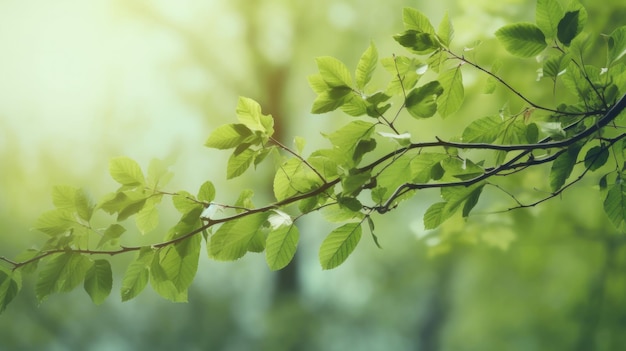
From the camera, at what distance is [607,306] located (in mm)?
2926

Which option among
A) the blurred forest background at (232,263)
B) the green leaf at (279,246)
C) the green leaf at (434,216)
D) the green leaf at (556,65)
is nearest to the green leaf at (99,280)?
the green leaf at (279,246)

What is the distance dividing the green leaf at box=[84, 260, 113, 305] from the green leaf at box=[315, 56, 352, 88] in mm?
191

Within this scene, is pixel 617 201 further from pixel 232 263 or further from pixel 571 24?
pixel 232 263

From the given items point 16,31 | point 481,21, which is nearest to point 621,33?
point 481,21

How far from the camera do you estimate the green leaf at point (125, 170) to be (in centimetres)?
40

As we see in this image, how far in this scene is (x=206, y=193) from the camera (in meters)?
0.41

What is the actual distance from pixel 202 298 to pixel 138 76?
3.80 feet

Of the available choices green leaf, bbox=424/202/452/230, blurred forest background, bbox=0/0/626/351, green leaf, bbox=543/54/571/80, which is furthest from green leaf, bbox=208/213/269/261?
blurred forest background, bbox=0/0/626/351

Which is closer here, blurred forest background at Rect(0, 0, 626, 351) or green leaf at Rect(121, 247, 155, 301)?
green leaf at Rect(121, 247, 155, 301)

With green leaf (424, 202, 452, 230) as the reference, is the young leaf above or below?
below

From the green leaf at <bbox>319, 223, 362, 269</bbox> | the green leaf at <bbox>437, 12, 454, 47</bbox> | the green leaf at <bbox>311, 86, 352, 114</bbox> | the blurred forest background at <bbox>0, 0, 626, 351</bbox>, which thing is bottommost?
the blurred forest background at <bbox>0, 0, 626, 351</bbox>

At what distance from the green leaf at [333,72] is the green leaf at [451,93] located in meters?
0.09

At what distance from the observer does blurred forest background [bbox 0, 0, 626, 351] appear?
9.53 ft

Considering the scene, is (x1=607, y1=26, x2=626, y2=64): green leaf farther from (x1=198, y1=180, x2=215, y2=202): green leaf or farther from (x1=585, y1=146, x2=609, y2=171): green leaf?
(x1=198, y1=180, x2=215, y2=202): green leaf
